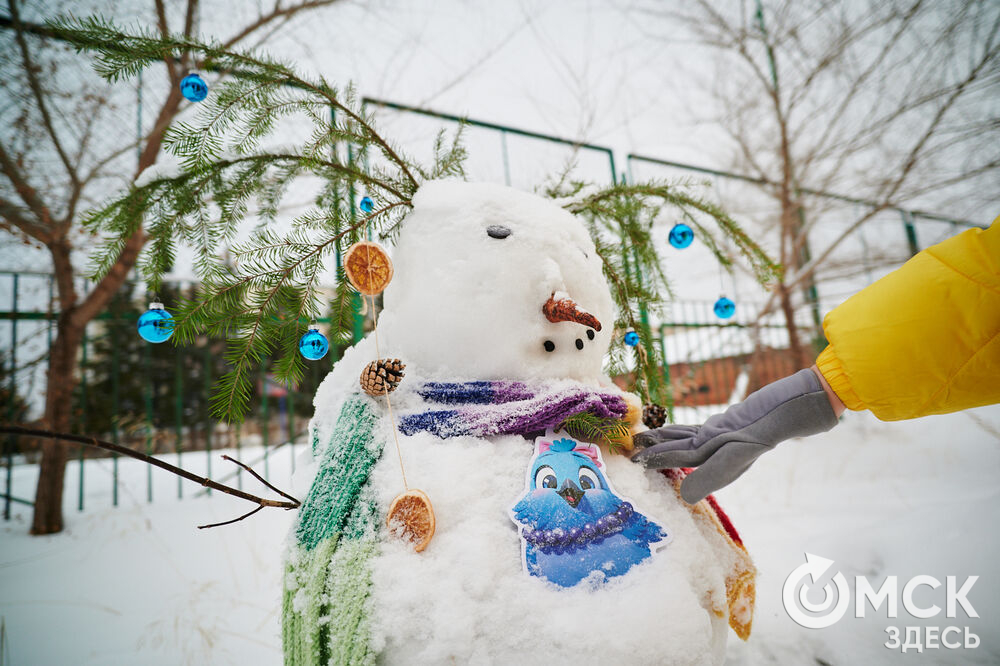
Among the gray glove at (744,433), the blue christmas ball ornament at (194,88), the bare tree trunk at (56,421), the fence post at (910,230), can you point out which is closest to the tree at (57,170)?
the bare tree trunk at (56,421)

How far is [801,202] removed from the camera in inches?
126

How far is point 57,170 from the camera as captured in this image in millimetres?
2152

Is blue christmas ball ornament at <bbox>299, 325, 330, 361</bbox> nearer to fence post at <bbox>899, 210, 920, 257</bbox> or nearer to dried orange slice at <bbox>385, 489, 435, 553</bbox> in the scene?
dried orange slice at <bbox>385, 489, 435, 553</bbox>

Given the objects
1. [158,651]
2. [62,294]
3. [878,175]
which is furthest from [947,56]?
[62,294]

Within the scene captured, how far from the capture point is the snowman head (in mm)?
790

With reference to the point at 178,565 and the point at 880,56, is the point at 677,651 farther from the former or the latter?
the point at 880,56

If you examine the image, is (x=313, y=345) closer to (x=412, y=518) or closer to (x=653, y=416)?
(x=412, y=518)

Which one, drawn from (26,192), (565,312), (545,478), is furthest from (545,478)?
(26,192)

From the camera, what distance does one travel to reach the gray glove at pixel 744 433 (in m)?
0.65

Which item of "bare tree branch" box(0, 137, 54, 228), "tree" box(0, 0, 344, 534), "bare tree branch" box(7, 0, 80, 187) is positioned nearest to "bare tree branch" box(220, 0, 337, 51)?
"tree" box(0, 0, 344, 534)

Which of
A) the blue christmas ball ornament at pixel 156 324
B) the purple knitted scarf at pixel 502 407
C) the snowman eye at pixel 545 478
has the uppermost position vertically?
the blue christmas ball ornament at pixel 156 324

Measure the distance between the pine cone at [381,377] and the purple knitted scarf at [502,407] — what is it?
0.07 meters

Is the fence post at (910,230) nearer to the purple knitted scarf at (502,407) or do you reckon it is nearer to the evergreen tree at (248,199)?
the evergreen tree at (248,199)

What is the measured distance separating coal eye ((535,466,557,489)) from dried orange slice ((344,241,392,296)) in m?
0.38
